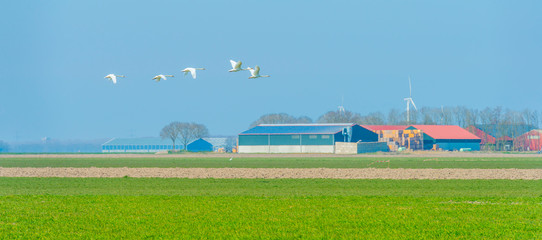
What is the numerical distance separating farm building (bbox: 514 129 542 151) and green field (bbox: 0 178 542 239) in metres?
125

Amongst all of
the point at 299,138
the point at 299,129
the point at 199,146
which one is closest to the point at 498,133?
the point at 299,129

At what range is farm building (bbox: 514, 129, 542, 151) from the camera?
153 m

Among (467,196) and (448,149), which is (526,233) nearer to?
(467,196)

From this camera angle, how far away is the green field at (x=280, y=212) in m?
19.0

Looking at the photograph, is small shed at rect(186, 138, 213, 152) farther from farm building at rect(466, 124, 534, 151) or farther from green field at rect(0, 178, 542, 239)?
green field at rect(0, 178, 542, 239)

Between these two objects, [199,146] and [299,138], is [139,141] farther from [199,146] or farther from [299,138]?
→ [299,138]

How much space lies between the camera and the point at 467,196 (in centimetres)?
3014

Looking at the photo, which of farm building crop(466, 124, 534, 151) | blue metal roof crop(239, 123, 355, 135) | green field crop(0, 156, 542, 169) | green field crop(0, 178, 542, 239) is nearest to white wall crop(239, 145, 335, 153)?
blue metal roof crop(239, 123, 355, 135)

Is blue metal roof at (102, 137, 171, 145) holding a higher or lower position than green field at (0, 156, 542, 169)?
higher

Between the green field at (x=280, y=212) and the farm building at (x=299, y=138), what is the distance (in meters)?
86.0

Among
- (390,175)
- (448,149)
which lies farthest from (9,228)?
(448,149)

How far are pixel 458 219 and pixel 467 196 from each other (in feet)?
30.1

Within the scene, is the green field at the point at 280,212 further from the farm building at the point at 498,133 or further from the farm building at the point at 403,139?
the farm building at the point at 498,133

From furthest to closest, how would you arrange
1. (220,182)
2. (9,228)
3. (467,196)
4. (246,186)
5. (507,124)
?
(507,124)
(220,182)
(246,186)
(467,196)
(9,228)
